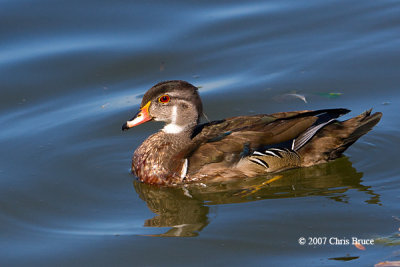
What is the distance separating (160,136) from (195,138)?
1.76 ft

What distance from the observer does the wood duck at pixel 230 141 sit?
8617 mm

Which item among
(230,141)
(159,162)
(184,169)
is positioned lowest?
(184,169)

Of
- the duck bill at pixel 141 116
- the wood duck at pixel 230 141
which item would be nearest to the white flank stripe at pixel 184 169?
the wood duck at pixel 230 141

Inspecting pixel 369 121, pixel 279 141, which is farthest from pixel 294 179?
pixel 369 121

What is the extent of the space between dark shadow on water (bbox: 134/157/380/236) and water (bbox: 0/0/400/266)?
25 mm

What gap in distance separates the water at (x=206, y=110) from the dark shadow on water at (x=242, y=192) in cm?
2

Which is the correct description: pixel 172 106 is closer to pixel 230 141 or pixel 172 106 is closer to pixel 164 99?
pixel 164 99

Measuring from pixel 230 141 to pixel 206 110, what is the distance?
198cm

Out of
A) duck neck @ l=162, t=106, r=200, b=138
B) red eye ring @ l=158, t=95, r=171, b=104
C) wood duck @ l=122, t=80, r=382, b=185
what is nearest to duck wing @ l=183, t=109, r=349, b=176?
wood duck @ l=122, t=80, r=382, b=185

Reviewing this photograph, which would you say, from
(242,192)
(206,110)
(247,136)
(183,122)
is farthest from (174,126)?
(206,110)

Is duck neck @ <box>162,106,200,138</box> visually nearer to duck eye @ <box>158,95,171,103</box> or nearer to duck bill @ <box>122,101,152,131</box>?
duck eye @ <box>158,95,171,103</box>

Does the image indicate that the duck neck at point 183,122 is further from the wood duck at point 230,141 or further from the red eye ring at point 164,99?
the red eye ring at point 164,99

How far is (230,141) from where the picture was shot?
8.59m

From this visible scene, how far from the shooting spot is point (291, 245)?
686cm
